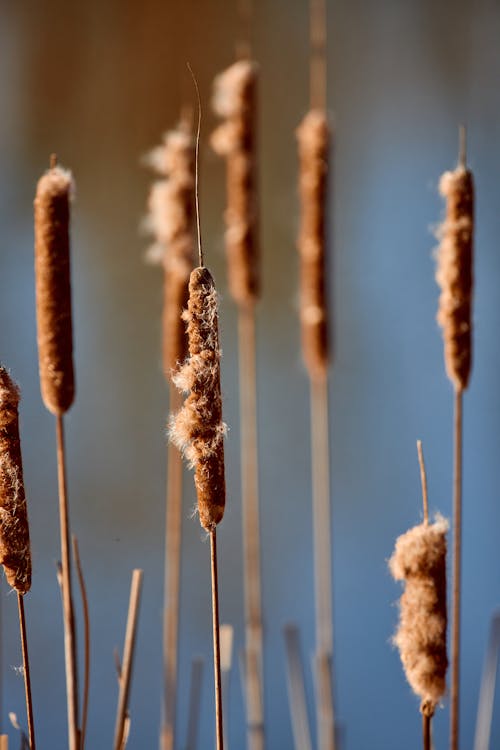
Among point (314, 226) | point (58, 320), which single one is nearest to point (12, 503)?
point (58, 320)

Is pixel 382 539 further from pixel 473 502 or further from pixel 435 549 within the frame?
pixel 435 549

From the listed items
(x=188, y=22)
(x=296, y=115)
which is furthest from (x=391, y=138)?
(x=188, y=22)

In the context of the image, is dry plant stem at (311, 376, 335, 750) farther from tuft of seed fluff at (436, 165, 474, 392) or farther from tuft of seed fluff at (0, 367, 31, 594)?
tuft of seed fluff at (0, 367, 31, 594)

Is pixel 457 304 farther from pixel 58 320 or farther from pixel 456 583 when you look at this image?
pixel 58 320

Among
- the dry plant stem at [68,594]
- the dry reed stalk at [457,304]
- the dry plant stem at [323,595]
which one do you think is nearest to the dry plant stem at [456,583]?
the dry reed stalk at [457,304]

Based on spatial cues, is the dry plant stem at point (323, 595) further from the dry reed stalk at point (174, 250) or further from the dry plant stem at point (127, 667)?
the dry plant stem at point (127, 667)

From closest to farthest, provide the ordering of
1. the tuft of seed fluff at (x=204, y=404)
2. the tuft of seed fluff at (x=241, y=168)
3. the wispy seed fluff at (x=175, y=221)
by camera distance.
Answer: the tuft of seed fluff at (x=204, y=404)
the wispy seed fluff at (x=175, y=221)
the tuft of seed fluff at (x=241, y=168)

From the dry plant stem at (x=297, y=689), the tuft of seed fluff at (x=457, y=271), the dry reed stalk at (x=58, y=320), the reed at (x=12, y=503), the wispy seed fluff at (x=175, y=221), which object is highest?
the wispy seed fluff at (x=175, y=221)
